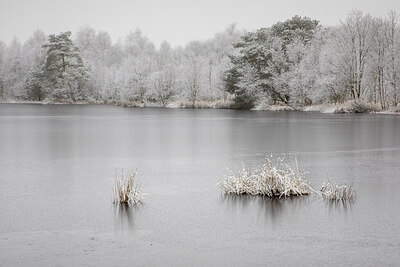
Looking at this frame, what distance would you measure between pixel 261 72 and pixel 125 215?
6085 cm

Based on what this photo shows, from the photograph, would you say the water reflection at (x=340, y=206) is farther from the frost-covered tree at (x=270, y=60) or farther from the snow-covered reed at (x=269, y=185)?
the frost-covered tree at (x=270, y=60)

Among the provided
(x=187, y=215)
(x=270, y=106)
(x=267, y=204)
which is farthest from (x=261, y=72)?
(x=187, y=215)

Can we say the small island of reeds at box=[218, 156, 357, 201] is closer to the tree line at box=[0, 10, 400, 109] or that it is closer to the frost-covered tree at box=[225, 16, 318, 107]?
the tree line at box=[0, 10, 400, 109]

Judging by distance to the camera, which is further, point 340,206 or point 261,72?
point 261,72

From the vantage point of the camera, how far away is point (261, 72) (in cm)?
6975

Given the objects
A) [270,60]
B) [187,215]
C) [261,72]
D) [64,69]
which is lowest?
[187,215]

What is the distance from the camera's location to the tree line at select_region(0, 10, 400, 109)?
56.1 metres

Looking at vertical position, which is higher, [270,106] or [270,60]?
[270,60]

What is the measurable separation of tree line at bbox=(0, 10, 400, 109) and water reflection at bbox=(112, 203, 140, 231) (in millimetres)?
46042

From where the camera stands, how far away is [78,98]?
341 ft

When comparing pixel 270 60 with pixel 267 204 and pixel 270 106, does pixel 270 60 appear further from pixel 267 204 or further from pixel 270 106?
pixel 267 204

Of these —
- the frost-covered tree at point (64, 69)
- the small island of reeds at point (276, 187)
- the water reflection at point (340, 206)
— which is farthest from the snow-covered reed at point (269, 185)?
the frost-covered tree at point (64, 69)

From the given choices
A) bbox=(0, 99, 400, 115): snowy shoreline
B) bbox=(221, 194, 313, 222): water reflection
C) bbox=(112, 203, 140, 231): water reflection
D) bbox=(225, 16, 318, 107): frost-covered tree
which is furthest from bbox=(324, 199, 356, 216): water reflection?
bbox=(225, 16, 318, 107): frost-covered tree

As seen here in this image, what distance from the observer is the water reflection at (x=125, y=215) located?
9.80 m
